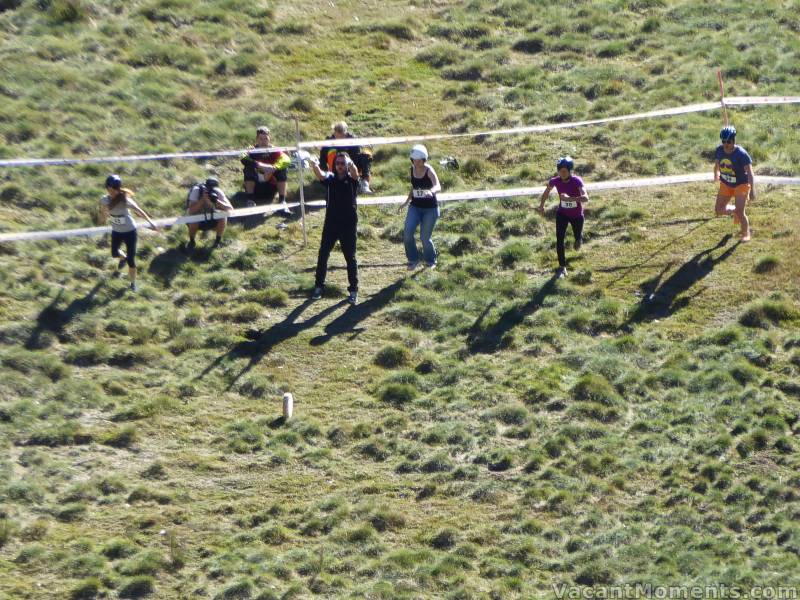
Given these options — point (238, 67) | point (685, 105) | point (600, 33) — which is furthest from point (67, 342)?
point (600, 33)

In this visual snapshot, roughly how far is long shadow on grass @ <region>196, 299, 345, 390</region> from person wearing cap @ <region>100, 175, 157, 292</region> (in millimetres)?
1942

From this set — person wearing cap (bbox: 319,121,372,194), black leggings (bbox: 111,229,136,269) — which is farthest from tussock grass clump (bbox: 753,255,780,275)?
black leggings (bbox: 111,229,136,269)

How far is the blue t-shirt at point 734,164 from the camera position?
2041cm

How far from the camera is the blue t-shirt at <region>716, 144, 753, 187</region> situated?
803 inches

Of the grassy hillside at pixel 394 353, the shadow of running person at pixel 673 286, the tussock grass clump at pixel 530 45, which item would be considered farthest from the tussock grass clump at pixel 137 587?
the tussock grass clump at pixel 530 45

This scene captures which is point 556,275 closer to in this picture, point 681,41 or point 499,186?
point 499,186

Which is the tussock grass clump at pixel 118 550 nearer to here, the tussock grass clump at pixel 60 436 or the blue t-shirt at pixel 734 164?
the tussock grass clump at pixel 60 436

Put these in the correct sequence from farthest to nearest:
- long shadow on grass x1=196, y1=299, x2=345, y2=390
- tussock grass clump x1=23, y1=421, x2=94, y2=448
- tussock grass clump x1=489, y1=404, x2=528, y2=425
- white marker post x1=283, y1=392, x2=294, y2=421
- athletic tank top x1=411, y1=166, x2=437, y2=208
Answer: athletic tank top x1=411, y1=166, x2=437, y2=208, long shadow on grass x1=196, y1=299, x2=345, y2=390, white marker post x1=283, y1=392, x2=294, y2=421, tussock grass clump x1=489, y1=404, x2=528, y2=425, tussock grass clump x1=23, y1=421, x2=94, y2=448

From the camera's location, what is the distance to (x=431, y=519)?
621 inches

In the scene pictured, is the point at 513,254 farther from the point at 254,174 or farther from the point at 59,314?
the point at 59,314

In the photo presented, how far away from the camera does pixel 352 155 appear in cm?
2223

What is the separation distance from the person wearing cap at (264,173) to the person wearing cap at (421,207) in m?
2.37

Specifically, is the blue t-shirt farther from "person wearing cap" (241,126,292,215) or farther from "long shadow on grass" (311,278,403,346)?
"person wearing cap" (241,126,292,215)

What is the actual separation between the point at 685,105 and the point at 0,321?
40.3 ft
